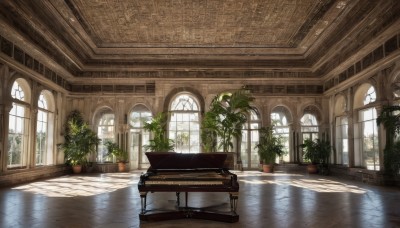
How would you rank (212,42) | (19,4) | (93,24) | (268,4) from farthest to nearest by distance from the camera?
(212,42) < (93,24) < (268,4) < (19,4)

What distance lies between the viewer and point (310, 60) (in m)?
14.8

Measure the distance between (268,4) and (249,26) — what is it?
6.14ft

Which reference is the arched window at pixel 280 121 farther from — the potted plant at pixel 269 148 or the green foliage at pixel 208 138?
the green foliage at pixel 208 138

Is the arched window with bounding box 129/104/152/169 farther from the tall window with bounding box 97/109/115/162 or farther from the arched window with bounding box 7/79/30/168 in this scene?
the arched window with bounding box 7/79/30/168

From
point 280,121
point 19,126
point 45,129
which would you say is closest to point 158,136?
point 45,129

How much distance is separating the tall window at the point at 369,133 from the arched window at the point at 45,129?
11.3 meters

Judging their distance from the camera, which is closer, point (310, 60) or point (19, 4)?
point (19, 4)

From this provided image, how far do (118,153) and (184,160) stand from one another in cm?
1030

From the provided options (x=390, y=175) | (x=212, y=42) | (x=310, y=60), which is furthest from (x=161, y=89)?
(x=390, y=175)

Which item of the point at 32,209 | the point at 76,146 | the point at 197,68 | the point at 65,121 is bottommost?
the point at 32,209

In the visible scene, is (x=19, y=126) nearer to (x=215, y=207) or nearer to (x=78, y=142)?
(x=78, y=142)

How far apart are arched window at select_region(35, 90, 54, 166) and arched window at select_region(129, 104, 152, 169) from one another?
3364 millimetres

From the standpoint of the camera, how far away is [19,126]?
36.9 feet

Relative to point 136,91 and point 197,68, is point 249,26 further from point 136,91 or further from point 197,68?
point 136,91
